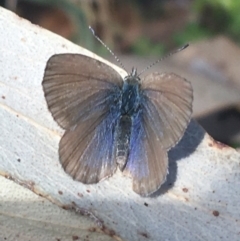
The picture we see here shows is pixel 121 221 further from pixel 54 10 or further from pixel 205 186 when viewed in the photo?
pixel 54 10

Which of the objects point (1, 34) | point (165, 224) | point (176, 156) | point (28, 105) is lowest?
point (165, 224)

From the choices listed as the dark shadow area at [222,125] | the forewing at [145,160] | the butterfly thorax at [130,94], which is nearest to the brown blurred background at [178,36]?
the dark shadow area at [222,125]

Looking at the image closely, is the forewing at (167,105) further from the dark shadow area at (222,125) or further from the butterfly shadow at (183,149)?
the dark shadow area at (222,125)

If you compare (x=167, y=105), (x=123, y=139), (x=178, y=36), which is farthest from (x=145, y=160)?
(x=178, y=36)

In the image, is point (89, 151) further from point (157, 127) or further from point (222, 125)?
point (222, 125)

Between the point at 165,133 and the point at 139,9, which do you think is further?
the point at 139,9

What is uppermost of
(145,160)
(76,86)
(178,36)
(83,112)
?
(76,86)

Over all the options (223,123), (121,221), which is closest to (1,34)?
(121,221)
